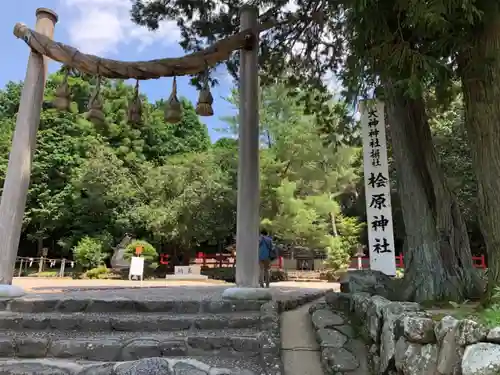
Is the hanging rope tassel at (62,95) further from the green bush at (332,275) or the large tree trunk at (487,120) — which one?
the green bush at (332,275)

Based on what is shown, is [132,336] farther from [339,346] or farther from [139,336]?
[339,346]

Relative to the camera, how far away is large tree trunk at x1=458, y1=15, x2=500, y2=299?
10.9 feet

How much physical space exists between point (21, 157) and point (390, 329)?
445 centimetres

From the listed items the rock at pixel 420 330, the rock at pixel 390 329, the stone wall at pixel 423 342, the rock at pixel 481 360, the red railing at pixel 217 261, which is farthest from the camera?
the red railing at pixel 217 261

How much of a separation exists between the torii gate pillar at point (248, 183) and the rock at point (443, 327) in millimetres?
2490

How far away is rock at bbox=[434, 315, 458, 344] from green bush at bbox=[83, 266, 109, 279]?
1437 centimetres

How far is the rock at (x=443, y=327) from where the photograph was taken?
77.0 inches

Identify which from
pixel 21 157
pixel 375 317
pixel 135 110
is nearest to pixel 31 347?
pixel 21 157

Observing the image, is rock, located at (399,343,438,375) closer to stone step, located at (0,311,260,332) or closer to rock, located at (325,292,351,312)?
stone step, located at (0,311,260,332)

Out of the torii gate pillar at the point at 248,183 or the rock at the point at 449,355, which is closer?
the rock at the point at 449,355

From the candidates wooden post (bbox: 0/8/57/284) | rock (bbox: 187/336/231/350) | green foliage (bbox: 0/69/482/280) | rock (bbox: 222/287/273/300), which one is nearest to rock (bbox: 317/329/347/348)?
rock (bbox: 187/336/231/350)

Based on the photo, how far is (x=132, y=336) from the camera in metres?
3.54

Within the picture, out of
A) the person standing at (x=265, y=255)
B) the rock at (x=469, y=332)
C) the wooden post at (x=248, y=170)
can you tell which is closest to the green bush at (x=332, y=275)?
the person standing at (x=265, y=255)

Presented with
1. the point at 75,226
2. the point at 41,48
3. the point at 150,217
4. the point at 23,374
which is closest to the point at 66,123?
the point at 75,226
